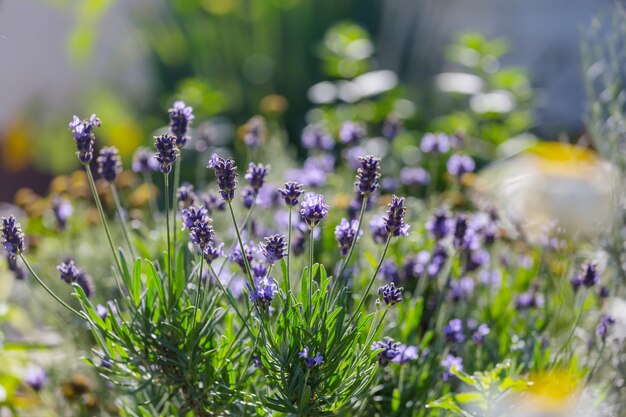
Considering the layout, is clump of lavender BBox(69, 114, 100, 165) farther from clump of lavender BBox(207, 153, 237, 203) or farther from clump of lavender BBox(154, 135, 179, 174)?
clump of lavender BBox(207, 153, 237, 203)

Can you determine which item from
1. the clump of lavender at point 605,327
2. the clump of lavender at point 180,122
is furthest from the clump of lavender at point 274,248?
the clump of lavender at point 605,327

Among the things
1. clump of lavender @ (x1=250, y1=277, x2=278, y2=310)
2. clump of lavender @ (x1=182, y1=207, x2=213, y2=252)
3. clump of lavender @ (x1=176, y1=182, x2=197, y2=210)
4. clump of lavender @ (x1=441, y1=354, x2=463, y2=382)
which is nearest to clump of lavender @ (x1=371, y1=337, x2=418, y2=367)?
clump of lavender @ (x1=441, y1=354, x2=463, y2=382)

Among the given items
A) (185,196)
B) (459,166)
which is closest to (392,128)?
(459,166)

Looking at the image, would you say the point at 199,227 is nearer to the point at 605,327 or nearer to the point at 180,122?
the point at 180,122

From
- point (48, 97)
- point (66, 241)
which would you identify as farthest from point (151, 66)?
point (66, 241)

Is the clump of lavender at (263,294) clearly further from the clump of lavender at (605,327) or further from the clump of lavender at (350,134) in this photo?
the clump of lavender at (350,134)

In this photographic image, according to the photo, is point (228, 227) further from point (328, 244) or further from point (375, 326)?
point (375, 326)
